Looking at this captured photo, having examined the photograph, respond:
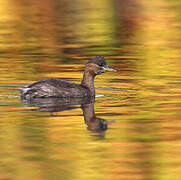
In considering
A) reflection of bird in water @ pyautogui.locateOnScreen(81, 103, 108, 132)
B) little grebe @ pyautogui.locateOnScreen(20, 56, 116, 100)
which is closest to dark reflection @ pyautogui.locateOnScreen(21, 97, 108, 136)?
reflection of bird in water @ pyautogui.locateOnScreen(81, 103, 108, 132)

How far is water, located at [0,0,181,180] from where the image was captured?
390 inches

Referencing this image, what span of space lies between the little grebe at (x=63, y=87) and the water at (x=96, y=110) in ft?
0.93

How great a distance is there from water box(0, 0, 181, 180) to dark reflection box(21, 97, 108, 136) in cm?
2

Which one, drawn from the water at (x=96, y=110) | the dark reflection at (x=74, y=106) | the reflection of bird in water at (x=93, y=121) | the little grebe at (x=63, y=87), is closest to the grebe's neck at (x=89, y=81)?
the little grebe at (x=63, y=87)

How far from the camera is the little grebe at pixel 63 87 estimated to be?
1525cm

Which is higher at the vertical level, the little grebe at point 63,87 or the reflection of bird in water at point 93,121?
the little grebe at point 63,87

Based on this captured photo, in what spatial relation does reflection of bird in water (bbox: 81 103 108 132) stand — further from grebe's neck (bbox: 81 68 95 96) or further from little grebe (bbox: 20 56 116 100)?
grebe's neck (bbox: 81 68 95 96)

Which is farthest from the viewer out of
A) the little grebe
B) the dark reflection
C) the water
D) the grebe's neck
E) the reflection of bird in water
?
the grebe's neck

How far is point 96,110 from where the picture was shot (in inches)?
559

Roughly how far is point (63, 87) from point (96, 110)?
1593 millimetres

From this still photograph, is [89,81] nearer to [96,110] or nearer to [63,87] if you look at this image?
[63,87]

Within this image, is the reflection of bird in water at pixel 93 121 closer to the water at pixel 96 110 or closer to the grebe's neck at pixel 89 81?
the water at pixel 96 110

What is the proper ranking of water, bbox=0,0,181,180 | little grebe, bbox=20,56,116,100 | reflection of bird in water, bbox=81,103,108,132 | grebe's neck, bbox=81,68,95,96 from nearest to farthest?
water, bbox=0,0,181,180, reflection of bird in water, bbox=81,103,108,132, little grebe, bbox=20,56,116,100, grebe's neck, bbox=81,68,95,96

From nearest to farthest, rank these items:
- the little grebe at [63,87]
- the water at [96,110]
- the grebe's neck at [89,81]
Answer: the water at [96,110] < the little grebe at [63,87] < the grebe's neck at [89,81]
